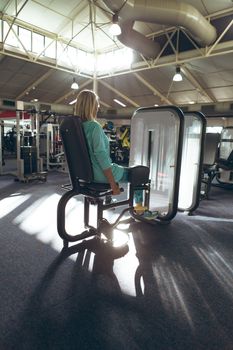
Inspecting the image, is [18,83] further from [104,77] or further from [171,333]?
[171,333]

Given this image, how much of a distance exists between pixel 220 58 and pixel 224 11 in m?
1.37

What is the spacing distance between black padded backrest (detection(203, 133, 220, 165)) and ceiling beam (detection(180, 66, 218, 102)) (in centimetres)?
427

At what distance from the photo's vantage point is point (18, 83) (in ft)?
30.2

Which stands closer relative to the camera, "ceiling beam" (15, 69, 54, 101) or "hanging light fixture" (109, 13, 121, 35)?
"hanging light fixture" (109, 13, 121, 35)

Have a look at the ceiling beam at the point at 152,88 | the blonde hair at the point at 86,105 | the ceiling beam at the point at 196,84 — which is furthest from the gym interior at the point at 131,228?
the ceiling beam at the point at 152,88

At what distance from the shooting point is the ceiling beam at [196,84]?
779cm

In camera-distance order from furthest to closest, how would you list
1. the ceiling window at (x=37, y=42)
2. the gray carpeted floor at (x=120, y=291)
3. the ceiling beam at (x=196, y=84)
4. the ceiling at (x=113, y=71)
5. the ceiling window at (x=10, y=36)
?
the ceiling beam at (x=196, y=84)
the ceiling window at (x=37, y=42)
the ceiling window at (x=10, y=36)
the ceiling at (x=113, y=71)
the gray carpeted floor at (x=120, y=291)

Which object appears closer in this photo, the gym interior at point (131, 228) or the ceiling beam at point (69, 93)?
the gym interior at point (131, 228)

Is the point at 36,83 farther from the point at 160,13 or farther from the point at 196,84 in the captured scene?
the point at 160,13

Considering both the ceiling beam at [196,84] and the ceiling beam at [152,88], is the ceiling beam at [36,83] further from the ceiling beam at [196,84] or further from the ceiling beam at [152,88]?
the ceiling beam at [196,84]

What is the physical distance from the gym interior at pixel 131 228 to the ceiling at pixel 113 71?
0.20 ft

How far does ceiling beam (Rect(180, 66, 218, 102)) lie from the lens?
7794 mm

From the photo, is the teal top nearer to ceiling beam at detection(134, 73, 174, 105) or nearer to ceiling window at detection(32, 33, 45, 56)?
ceiling window at detection(32, 33, 45, 56)

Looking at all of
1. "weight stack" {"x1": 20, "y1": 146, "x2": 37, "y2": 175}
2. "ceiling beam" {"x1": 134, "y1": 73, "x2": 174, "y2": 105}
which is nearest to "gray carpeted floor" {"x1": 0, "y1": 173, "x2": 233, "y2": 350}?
"weight stack" {"x1": 20, "y1": 146, "x2": 37, "y2": 175}
